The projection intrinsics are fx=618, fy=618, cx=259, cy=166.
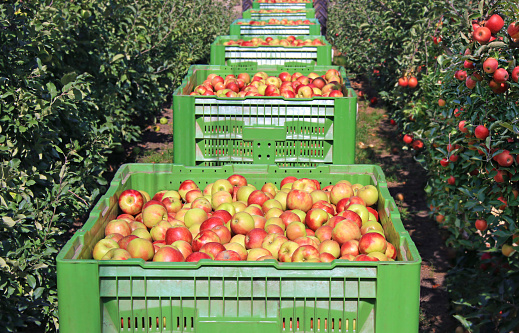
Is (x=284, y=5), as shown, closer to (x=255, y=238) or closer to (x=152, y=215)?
(x=152, y=215)

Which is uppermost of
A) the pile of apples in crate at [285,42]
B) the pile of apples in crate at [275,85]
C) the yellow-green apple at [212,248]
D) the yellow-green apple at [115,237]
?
the pile of apples in crate at [285,42]

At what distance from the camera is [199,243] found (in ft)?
9.30

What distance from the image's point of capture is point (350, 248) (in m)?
2.79

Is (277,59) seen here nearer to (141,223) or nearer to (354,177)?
(354,177)

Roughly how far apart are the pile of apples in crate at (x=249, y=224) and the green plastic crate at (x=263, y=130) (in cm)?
83

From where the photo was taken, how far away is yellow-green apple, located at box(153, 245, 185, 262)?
103 inches

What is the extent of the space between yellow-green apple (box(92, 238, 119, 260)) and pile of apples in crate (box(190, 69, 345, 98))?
2387mm

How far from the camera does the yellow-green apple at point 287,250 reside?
2.77 meters

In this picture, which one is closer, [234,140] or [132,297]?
[132,297]

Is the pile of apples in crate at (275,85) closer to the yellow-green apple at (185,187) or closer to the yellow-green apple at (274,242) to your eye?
the yellow-green apple at (185,187)

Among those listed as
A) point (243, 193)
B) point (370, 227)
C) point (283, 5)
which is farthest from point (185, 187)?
point (283, 5)

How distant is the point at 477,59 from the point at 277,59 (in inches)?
→ 147

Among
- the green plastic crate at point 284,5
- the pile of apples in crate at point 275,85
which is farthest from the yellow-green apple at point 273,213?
the green plastic crate at point 284,5

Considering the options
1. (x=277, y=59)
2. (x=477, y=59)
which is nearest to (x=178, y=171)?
(x=477, y=59)
